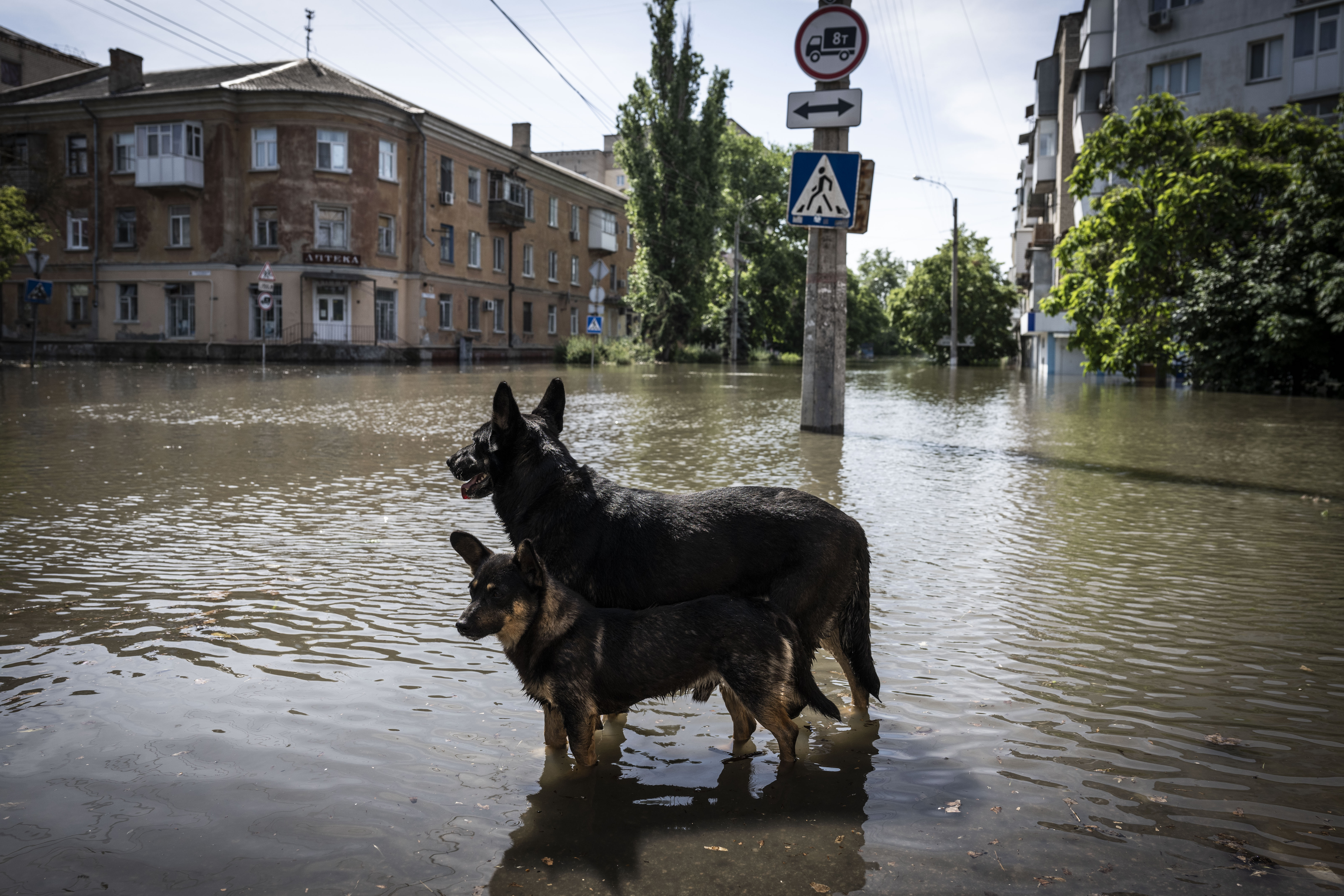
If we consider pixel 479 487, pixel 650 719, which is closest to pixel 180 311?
pixel 479 487

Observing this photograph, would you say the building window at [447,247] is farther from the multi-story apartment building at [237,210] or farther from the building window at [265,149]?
the building window at [265,149]

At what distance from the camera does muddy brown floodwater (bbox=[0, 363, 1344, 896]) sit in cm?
271

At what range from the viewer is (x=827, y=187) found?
12281 mm

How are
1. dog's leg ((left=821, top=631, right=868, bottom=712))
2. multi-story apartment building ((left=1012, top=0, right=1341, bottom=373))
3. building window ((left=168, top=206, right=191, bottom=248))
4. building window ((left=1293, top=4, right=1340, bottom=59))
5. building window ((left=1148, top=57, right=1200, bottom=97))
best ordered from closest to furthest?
dog's leg ((left=821, top=631, right=868, bottom=712))
building window ((left=1293, top=4, right=1340, bottom=59))
multi-story apartment building ((left=1012, top=0, right=1341, bottom=373))
building window ((left=1148, top=57, right=1200, bottom=97))
building window ((left=168, top=206, right=191, bottom=248))

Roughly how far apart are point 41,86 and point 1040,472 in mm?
58283

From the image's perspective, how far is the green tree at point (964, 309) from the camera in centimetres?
7281

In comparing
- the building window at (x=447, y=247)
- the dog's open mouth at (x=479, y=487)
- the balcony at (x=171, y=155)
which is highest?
the balcony at (x=171, y=155)

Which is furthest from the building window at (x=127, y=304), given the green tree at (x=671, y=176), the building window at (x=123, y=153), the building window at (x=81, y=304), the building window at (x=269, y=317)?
the green tree at (x=671, y=176)

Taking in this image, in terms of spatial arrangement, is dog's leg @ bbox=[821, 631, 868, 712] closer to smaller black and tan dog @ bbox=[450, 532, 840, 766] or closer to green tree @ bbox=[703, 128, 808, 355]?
smaller black and tan dog @ bbox=[450, 532, 840, 766]

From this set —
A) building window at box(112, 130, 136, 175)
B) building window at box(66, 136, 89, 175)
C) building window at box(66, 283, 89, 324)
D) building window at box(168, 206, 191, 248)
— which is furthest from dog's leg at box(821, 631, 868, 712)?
building window at box(66, 136, 89, 175)

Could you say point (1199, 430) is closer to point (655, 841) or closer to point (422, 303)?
point (655, 841)

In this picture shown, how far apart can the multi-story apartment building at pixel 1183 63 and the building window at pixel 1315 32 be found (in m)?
0.03

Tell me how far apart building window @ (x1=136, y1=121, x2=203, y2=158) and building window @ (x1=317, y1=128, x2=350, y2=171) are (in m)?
5.83

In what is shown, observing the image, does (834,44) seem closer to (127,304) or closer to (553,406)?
(553,406)
